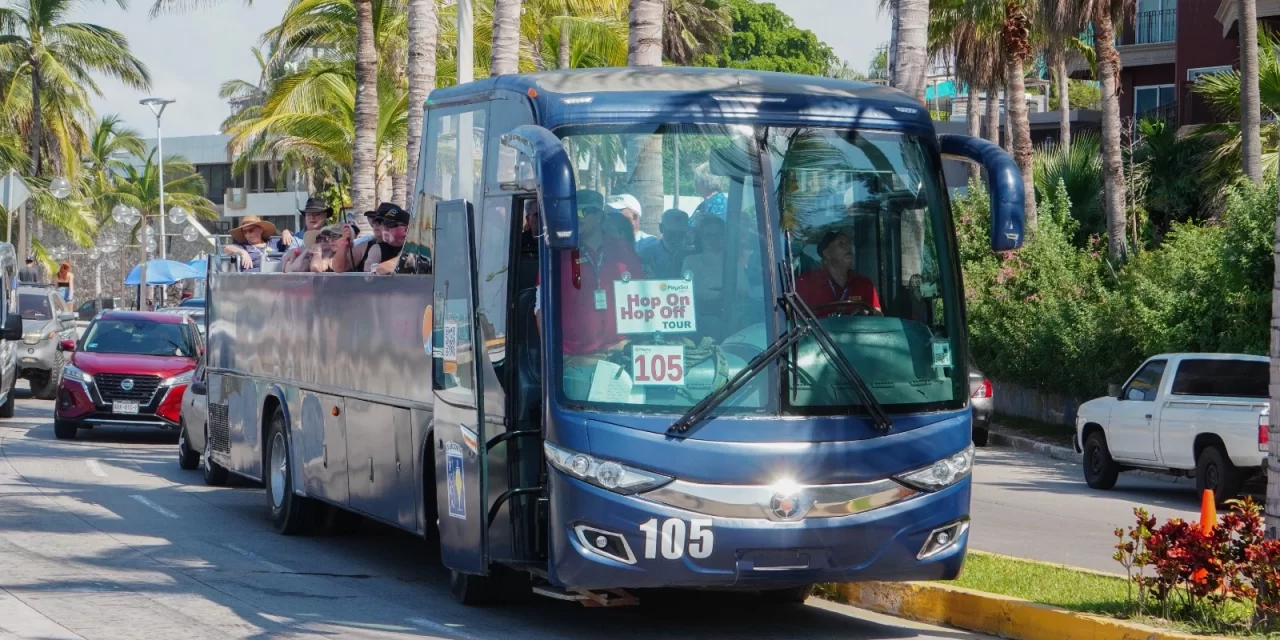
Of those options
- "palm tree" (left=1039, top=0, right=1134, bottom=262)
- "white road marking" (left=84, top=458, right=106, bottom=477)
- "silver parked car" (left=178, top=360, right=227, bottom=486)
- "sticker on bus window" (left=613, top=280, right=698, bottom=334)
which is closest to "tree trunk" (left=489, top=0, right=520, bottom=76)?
"silver parked car" (left=178, top=360, right=227, bottom=486)

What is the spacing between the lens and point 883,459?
8641 mm

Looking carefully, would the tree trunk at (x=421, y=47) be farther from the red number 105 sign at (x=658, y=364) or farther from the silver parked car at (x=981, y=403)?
the red number 105 sign at (x=658, y=364)

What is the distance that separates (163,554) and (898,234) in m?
6.31

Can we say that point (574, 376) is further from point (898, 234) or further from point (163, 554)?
point (163, 554)

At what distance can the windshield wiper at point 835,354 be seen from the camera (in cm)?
862

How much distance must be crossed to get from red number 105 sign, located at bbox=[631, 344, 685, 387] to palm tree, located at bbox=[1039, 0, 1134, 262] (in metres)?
22.7

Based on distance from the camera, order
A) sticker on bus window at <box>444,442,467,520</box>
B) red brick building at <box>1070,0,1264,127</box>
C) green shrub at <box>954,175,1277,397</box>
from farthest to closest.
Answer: red brick building at <box>1070,0,1264,127</box>
green shrub at <box>954,175,1277,397</box>
sticker on bus window at <box>444,442,467,520</box>

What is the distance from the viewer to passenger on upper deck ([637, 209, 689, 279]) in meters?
8.69

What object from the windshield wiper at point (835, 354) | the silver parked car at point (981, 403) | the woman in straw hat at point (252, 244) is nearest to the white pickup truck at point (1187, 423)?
the silver parked car at point (981, 403)

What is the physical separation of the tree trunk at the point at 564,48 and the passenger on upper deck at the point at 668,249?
105 feet

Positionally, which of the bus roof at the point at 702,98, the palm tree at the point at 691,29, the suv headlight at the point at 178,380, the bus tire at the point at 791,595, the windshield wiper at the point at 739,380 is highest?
the palm tree at the point at 691,29

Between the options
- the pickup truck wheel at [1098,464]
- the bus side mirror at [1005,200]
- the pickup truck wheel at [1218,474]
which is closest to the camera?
the bus side mirror at [1005,200]

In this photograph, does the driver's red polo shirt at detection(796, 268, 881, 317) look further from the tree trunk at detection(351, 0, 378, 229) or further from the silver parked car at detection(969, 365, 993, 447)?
the tree trunk at detection(351, 0, 378, 229)

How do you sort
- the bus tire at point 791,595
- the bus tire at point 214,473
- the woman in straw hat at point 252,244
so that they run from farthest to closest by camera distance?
the bus tire at point 214,473 → the woman in straw hat at point 252,244 → the bus tire at point 791,595
